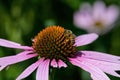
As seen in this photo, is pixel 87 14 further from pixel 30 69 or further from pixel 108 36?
pixel 30 69

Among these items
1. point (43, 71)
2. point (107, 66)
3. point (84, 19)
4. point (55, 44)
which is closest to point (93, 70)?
point (107, 66)

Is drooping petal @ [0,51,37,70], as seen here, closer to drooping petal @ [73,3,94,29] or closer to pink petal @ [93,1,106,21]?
drooping petal @ [73,3,94,29]

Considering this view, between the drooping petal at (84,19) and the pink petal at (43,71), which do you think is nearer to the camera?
the pink petal at (43,71)

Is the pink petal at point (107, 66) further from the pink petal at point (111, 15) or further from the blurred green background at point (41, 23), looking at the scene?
the pink petal at point (111, 15)

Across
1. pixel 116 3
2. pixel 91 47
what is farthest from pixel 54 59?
pixel 116 3

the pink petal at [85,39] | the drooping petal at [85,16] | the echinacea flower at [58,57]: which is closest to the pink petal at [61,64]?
the echinacea flower at [58,57]

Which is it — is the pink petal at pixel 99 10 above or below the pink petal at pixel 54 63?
above
